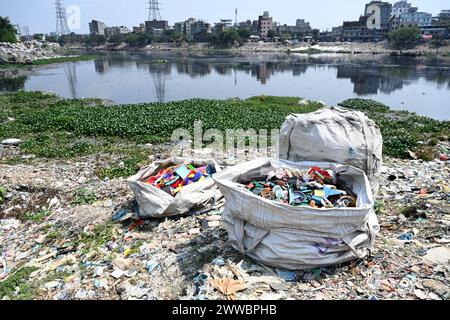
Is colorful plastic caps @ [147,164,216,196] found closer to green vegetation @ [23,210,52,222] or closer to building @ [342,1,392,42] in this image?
green vegetation @ [23,210,52,222]

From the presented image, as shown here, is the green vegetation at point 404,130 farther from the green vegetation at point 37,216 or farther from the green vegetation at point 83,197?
the green vegetation at point 37,216

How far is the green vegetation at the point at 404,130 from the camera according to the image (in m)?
A: 6.73

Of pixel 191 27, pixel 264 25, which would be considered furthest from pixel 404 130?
pixel 191 27

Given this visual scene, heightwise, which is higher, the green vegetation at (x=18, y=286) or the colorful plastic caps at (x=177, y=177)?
the colorful plastic caps at (x=177, y=177)

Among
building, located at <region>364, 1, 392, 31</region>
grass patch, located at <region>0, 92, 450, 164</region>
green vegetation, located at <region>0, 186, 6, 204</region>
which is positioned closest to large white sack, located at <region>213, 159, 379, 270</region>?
grass patch, located at <region>0, 92, 450, 164</region>

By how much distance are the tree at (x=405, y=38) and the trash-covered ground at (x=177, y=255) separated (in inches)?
2506

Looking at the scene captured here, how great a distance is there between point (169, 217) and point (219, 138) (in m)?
4.49

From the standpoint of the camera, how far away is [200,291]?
2381 millimetres

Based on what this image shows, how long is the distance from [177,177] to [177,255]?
54.8 inches

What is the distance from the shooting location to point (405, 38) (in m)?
56.3

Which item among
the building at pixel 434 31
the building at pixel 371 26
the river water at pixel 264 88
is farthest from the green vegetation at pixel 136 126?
the building at pixel 371 26

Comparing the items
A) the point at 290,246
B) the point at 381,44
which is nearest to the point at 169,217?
the point at 290,246

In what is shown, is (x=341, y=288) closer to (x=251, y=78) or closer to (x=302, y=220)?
(x=302, y=220)

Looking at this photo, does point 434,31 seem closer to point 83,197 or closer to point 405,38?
point 405,38
